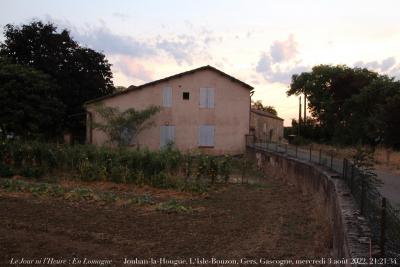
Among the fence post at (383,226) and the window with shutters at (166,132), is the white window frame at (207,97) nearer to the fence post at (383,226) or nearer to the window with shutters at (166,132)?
the window with shutters at (166,132)

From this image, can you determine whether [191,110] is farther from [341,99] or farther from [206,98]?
[341,99]

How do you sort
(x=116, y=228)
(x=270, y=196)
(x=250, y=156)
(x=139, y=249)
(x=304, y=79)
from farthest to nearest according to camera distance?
1. (x=304, y=79)
2. (x=250, y=156)
3. (x=270, y=196)
4. (x=116, y=228)
5. (x=139, y=249)

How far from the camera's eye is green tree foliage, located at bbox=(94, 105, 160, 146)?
92.7 ft

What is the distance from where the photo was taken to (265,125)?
4453 cm

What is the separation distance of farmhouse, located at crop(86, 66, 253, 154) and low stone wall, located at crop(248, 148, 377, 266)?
6569 millimetres

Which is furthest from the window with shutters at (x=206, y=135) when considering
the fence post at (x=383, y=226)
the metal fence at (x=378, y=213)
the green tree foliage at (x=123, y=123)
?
the fence post at (x=383, y=226)

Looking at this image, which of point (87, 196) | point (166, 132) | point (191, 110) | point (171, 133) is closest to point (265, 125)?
point (191, 110)

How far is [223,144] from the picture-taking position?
97.8ft

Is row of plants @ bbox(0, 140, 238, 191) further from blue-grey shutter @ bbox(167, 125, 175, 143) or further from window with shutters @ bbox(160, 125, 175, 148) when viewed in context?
blue-grey shutter @ bbox(167, 125, 175, 143)

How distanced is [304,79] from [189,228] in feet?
158

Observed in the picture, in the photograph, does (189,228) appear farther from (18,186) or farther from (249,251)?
(18,186)

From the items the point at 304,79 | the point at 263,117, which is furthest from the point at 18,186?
the point at 304,79

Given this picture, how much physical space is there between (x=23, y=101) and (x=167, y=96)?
336 inches

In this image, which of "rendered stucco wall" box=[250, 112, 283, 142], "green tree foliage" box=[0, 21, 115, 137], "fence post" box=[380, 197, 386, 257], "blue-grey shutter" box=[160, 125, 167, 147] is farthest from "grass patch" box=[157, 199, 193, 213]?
"rendered stucco wall" box=[250, 112, 283, 142]
